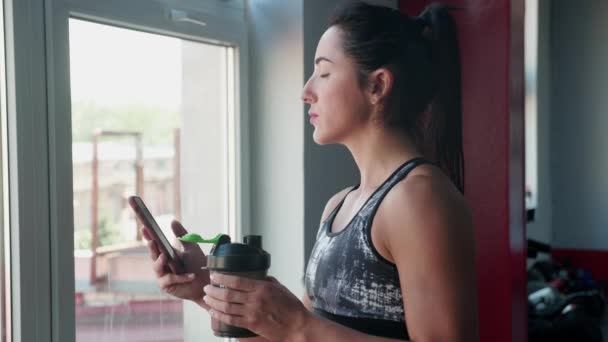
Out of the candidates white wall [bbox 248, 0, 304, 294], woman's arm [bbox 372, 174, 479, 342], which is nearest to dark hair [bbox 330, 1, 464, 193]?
woman's arm [bbox 372, 174, 479, 342]

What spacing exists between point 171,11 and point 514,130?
36.5 inches

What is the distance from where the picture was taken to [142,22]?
4.08 feet

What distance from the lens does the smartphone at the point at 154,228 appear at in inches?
36.1

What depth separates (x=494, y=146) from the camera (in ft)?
5.74

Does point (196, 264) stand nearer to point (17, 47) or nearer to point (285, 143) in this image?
point (17, 47)

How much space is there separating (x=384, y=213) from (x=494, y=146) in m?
0.99

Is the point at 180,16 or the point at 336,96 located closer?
the point at 336,96

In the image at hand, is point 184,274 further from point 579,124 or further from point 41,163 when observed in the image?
point 579,124

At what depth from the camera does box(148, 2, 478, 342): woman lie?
0.79 m

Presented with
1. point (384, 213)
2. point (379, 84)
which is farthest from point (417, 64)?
point (384, 213)

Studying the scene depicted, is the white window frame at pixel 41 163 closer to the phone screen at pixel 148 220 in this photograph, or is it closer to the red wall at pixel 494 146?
the phone screen at pixel 148 220

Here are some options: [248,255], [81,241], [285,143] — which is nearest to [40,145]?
[81,241]

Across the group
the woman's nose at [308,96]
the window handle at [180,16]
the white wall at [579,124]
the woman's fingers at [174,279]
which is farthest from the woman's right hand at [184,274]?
the white wall at [579,124]

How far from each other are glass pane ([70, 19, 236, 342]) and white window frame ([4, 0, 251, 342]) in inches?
2.2
